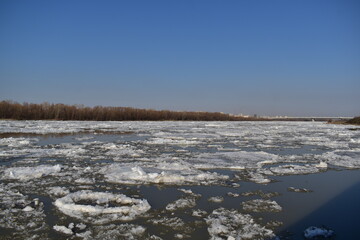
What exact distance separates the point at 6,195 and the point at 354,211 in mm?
3815

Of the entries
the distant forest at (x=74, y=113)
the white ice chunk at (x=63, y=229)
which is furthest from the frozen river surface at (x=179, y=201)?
the distant forest at (x=74, y=113)

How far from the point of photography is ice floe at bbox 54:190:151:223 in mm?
2471

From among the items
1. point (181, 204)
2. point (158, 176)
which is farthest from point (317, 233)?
point (158, 176)

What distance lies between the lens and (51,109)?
105ft

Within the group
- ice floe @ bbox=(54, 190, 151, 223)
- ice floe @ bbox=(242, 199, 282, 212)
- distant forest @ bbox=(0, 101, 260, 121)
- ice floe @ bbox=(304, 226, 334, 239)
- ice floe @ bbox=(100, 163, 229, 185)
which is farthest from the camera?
distant forest @ bbox=(0, 101, 260, 121)

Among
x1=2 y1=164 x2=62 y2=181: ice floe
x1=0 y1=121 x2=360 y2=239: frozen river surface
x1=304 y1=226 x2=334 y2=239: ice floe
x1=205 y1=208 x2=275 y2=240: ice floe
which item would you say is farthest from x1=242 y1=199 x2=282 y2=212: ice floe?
x1=2 y1=164 x2=62 y2=181: ice floe

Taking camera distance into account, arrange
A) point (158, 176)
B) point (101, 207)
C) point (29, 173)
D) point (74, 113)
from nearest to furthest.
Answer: point (101, 207)
point (158, 176)
point (29, 173)
point (74, 113)

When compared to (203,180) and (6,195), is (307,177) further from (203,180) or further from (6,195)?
(6,195)

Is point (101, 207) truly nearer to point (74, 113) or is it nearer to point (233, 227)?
point (233, 227)

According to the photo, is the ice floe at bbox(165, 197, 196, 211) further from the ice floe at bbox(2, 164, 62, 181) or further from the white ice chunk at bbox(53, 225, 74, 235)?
the ice floe at bbox(2, 164, 62, 181)

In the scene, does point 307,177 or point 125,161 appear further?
point 125,161

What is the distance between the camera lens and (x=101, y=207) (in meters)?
2.64

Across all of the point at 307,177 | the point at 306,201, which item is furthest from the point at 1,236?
the point at 307,177

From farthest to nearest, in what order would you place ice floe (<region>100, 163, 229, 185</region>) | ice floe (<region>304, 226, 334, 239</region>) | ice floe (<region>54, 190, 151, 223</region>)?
1. ice floe (<region>100, 163, 229, 185</region>)
2. ice floe (<region>54, 190, 151, 223</region>)
3. ice floe (<region>304, 226, 334, 239</region>)
